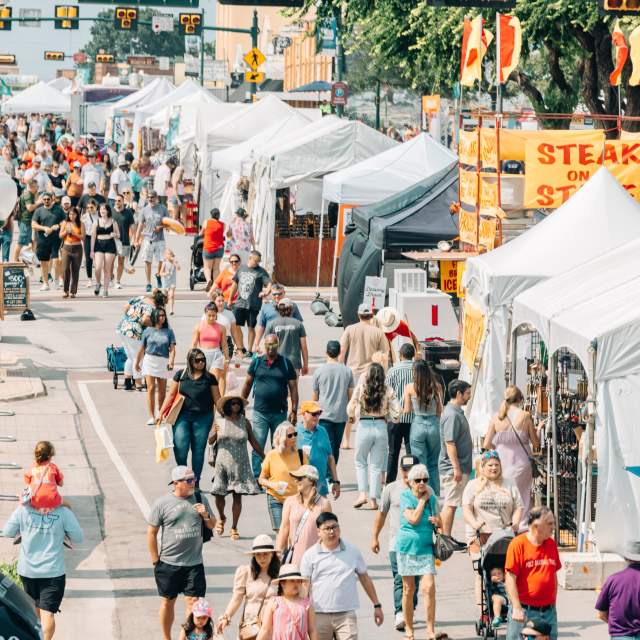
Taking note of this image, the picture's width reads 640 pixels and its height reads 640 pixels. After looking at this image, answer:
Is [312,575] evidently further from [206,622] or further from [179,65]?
[179,65]

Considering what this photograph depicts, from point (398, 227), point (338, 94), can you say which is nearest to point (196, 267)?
point (398, 227)

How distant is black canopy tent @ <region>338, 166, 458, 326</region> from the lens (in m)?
22.7

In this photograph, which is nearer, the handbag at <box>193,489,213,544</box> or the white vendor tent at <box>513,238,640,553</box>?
the handbag at <box>193,489,213,544</box>

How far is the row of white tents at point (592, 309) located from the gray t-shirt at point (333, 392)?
174 centimetres

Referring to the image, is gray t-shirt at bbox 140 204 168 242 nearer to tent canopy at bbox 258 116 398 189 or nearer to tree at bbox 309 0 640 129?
tent canopy at bbox 258 116 398 189

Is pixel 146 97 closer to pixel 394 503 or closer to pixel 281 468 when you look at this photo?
pixel 281 468

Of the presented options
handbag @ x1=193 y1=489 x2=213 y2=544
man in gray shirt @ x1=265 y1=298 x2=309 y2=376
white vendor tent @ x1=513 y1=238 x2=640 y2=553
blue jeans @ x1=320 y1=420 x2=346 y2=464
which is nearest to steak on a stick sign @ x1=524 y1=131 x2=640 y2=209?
man in gray shirt @ x1=265 y1=298 x2=309 y2=376

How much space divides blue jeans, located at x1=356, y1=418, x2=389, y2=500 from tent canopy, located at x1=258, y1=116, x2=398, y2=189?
14.9 meters

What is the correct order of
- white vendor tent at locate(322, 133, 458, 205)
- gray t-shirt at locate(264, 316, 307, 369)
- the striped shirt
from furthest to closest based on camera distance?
white vendor tent at locate(322, 133, 458, 205)
gray t-shirt at locate(264, 316, 307, 369)
the striped shirt

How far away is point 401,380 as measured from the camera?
Answer: 48.9 ft

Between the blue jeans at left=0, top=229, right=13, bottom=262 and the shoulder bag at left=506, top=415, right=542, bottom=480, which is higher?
the blue jeans at left=0, top=229, right=13, bottom=262

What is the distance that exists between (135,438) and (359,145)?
1258 centimetres

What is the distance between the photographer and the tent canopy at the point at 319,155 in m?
29.0

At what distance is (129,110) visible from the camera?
58.2 m
